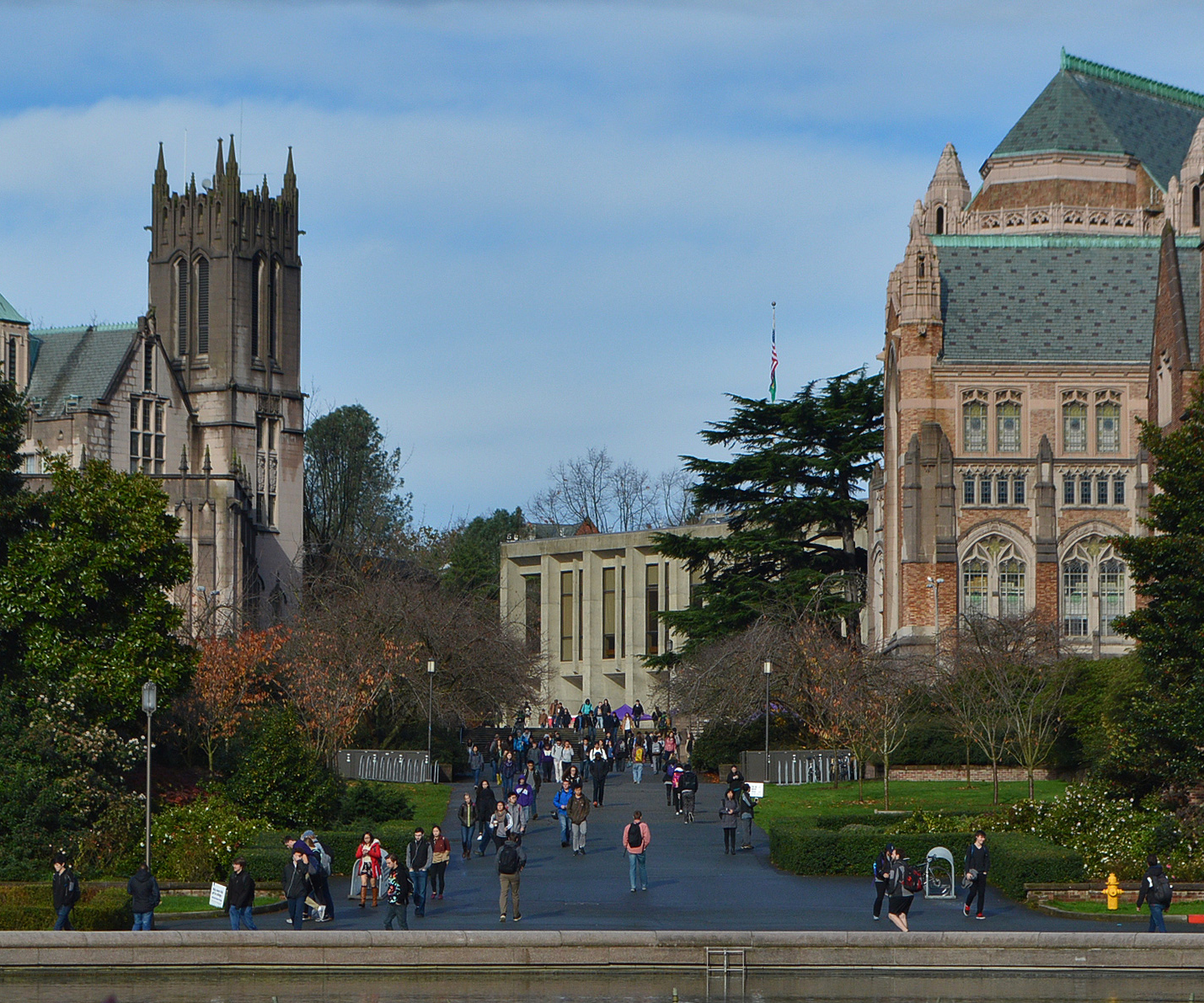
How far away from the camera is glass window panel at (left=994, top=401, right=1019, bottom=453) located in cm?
7900

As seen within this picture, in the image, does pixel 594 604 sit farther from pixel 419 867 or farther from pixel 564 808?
pixel 419 867

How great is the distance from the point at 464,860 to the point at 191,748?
10.7 metres

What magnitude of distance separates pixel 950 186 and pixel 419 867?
65629 millimetres

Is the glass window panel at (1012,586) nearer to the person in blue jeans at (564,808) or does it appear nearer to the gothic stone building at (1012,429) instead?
the gothic stone building at (1012,429)

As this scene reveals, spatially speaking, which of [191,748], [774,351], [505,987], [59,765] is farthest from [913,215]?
[505,987]

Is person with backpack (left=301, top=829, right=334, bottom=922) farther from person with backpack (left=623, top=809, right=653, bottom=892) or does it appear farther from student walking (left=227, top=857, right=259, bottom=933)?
person with backpack (left=623, top=809, right=653, bottom=892)

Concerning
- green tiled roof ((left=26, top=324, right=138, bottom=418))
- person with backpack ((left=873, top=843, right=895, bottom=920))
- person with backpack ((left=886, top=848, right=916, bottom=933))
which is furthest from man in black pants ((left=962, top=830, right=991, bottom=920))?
green tiled roof ((left=26, top=324, right=138, bottom=418))

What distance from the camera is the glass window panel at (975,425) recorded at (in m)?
78.9

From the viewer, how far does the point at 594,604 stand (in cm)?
11531

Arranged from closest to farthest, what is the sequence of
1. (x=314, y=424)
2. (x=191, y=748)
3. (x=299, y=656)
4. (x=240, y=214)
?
(x=191, y=748), (x=299, y=656), (x=240, y=214), (x=314, y=424)

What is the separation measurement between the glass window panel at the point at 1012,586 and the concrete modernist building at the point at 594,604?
31.8 m

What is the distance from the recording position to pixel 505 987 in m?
25.2

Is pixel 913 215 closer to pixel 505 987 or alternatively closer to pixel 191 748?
pixel 191 748

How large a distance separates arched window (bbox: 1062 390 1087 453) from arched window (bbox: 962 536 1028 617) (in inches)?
195
